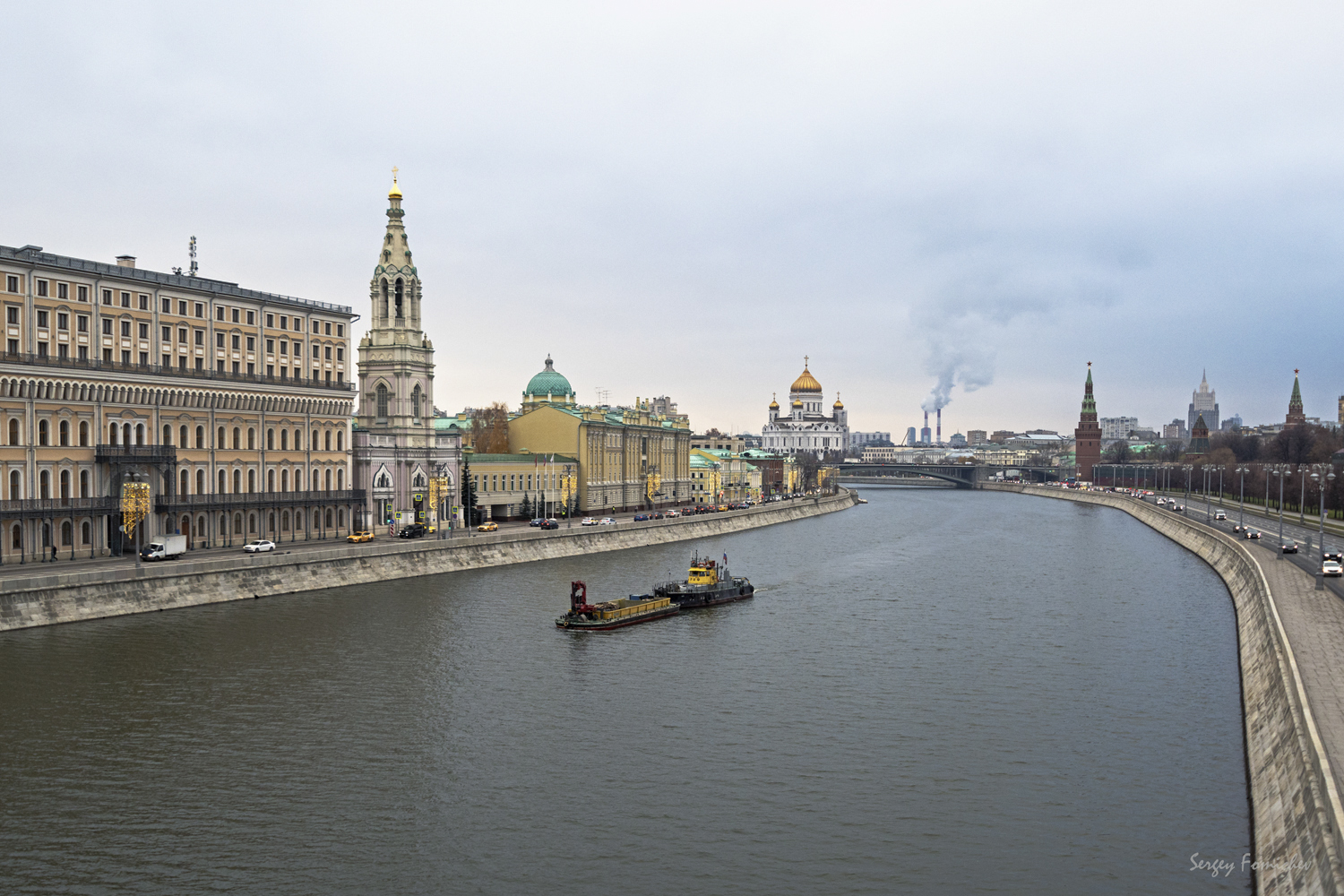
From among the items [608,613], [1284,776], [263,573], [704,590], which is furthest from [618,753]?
[263,573]

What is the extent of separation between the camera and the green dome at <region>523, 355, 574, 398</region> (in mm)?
139125

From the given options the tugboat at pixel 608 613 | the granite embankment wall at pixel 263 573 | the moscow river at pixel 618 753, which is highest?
the granite embankment wall at pixel 263 573

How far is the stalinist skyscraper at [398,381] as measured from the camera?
298ft

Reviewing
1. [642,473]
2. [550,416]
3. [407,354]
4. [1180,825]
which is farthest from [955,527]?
[1180,825]

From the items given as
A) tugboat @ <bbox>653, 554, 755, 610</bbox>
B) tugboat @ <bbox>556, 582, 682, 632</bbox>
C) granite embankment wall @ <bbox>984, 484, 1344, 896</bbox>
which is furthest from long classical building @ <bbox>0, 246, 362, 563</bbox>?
granite embankment wall @ <bbox>984, 484, 1344, 896</bbox>

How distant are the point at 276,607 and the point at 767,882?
41.0 metres

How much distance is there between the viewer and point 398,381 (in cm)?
9150

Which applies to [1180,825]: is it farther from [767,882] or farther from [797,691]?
[797,691]

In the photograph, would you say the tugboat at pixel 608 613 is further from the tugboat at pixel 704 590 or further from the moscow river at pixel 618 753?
the tugboat at pixel 704 590

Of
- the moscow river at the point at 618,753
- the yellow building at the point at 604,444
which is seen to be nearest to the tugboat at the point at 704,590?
the moscow river at the point at 618,753

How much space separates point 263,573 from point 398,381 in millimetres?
31251

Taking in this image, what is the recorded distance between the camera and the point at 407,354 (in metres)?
91.4

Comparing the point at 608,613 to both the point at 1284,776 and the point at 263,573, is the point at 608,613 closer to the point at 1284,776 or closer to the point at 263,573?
the point at 263,573

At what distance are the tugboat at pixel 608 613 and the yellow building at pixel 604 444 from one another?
2492 inches
